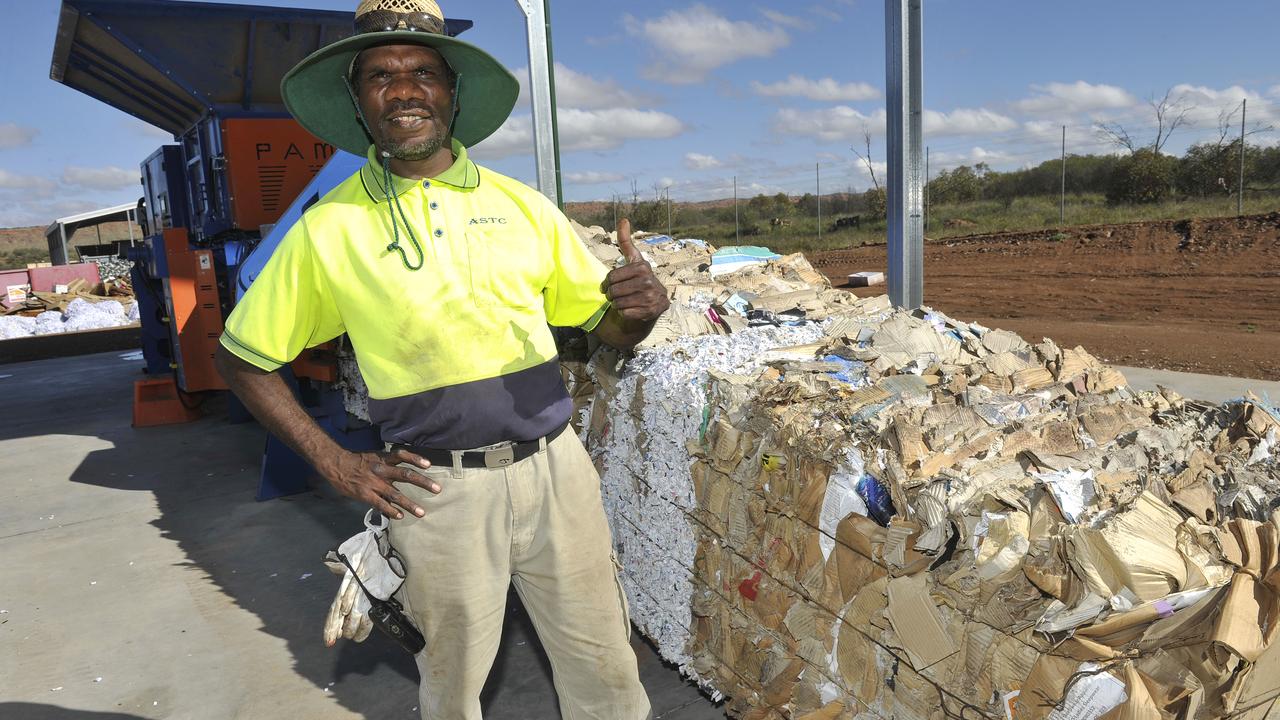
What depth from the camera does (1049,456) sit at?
215cm

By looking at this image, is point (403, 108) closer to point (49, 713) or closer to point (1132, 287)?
point (49, 713)

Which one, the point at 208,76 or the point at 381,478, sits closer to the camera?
the point at 381,478

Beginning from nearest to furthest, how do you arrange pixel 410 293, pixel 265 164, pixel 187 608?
pixel 410 293
pixel 187 608
pixel 265 164

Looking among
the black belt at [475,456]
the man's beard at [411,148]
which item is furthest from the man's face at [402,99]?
the black belt at [475,456]

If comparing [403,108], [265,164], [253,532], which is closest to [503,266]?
[403,108]

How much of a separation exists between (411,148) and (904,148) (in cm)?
282

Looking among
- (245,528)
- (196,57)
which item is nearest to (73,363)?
(196,57)

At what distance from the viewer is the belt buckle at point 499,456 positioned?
6.61ft

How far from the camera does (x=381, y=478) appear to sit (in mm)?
1982

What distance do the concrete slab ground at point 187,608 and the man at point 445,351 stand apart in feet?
3.63

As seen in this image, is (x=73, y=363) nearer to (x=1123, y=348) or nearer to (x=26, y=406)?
(x=26, y=406)

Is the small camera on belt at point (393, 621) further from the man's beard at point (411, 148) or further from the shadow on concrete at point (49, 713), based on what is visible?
the shadow on concrete at point (49, 713)

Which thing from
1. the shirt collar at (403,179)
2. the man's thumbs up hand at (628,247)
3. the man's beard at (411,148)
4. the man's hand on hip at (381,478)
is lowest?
the man's hand on hip at (381,478)

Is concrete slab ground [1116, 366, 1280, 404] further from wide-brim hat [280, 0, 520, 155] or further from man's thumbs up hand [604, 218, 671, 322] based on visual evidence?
wide-brim hat [280, 0, 520, 155]
